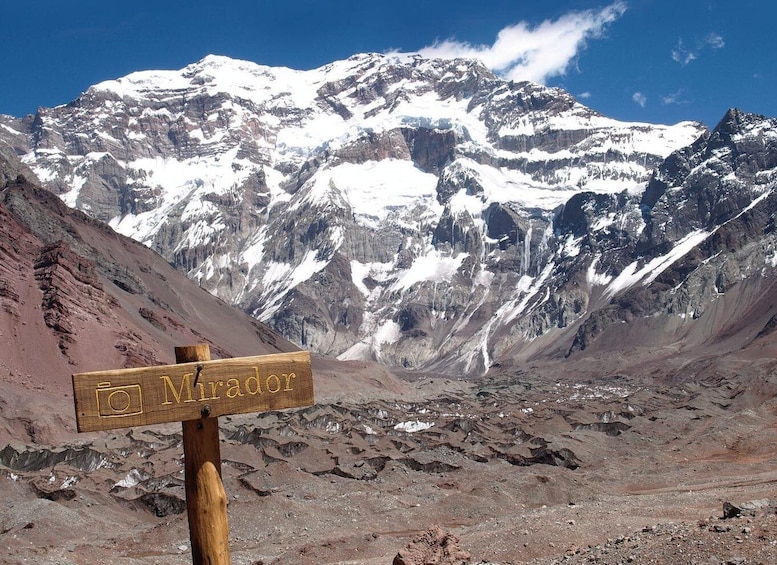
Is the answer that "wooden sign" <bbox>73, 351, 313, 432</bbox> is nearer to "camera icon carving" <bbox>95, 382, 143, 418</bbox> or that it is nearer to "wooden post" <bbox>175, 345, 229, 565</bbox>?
"camera icon carving" <bbox>95, 382, 143, 418</bbox>

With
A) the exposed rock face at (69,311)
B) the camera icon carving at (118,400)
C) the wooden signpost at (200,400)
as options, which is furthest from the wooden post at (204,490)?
the exposed rock face at (69,311)

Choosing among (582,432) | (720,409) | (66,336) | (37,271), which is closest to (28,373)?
(66,336)

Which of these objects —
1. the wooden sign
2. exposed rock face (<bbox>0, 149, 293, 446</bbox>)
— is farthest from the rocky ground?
exposed rock face (<bbox>0, 149, 293, 446</bbox>)

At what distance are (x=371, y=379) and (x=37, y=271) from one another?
229 feet

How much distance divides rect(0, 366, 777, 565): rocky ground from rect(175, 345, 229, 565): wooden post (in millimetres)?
7405

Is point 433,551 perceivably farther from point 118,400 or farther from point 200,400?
point 118,400

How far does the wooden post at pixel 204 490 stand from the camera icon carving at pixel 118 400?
0.53m

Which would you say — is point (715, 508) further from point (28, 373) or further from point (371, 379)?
point (371, 379)

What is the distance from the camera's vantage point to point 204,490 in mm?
8727

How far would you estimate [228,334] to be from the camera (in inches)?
6491

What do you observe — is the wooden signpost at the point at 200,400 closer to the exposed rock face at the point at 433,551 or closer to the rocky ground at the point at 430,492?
the rocky ground at the point at 430,492

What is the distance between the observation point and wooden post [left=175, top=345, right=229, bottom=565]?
8.64 meters

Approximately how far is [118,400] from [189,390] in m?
0.65

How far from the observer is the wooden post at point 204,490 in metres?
8.64
